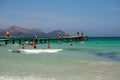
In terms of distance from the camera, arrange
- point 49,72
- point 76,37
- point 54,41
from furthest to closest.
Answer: point 54,41
point 76,37
point 49,72

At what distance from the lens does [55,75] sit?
12836 mm

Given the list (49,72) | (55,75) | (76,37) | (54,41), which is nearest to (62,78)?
(55,75)

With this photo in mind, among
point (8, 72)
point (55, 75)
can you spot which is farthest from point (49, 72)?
point (8, 72)

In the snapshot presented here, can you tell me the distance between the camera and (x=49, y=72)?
45.1 feet

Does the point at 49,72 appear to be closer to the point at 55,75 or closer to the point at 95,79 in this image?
the point at 55,75

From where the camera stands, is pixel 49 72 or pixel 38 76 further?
pixel 49 72

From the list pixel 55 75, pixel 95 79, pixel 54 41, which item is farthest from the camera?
pixel 54 41

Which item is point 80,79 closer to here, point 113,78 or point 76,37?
point 113,78

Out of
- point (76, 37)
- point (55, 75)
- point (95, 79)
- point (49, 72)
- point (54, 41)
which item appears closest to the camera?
point (95, 79)

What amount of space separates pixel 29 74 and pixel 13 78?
4.04 ft

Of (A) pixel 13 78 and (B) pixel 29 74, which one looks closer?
(A) pixel 13 78

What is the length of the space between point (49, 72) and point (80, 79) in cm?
233

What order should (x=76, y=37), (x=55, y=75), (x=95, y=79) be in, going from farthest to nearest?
(x=76, y=37)
(x=55, y=75)
(x=95, y=79)

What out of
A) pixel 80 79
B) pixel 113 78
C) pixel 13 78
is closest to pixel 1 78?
pixel 13 78
